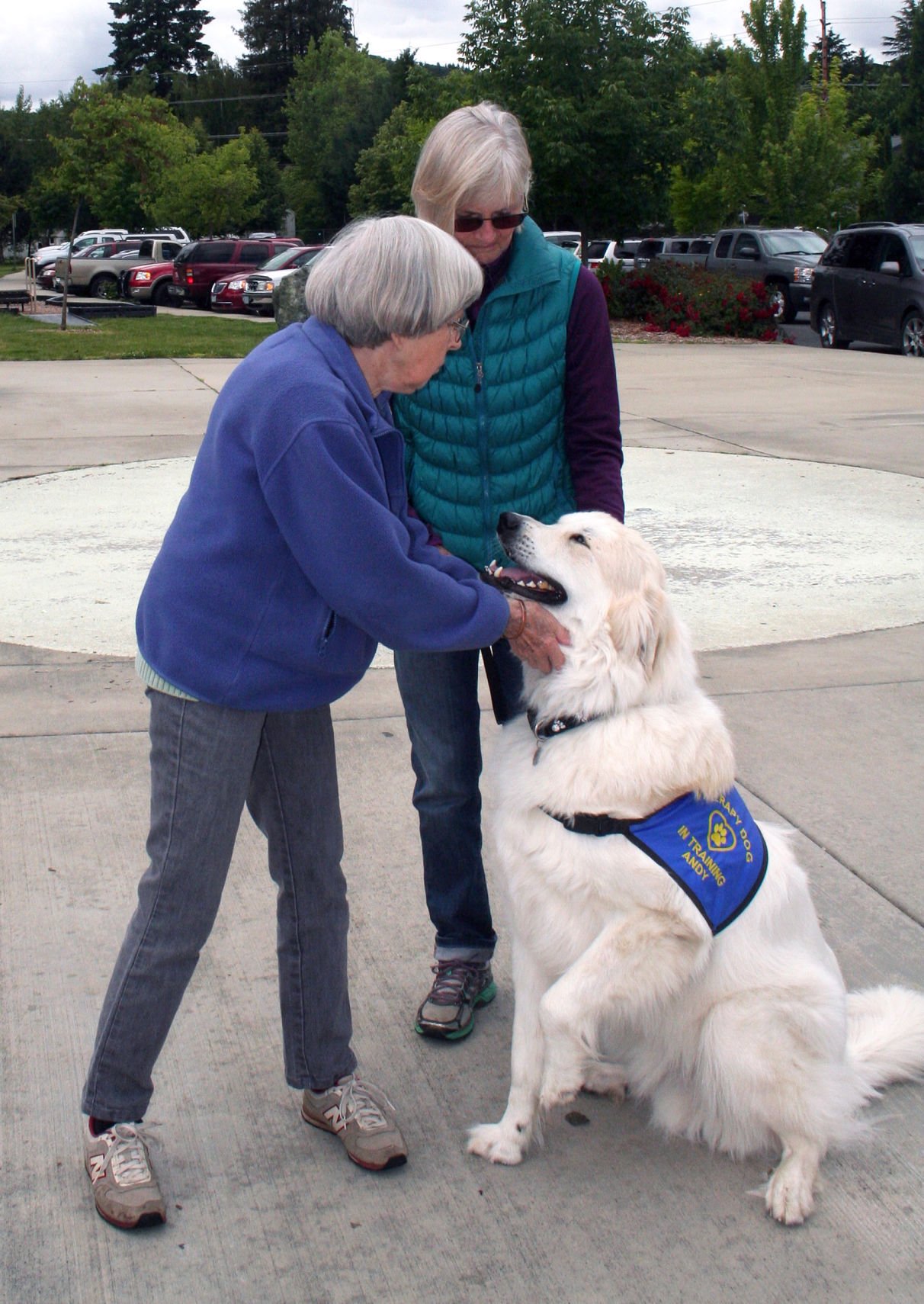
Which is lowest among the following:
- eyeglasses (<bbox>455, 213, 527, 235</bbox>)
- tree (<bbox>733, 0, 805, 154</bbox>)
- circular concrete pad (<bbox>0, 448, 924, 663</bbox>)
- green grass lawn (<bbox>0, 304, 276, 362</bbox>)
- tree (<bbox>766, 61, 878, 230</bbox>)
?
circular concrete pad (<bbox>0, 448, 924, 663</bbox>)

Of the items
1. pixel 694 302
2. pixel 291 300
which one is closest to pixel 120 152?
pixel 694 302

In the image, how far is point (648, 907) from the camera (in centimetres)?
248

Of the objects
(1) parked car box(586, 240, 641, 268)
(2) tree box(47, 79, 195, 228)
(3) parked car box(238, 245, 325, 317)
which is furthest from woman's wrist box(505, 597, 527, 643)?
(2) tree box(47, 79, 195, 228)

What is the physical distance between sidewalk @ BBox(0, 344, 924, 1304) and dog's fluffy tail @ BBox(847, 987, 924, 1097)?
6 cm

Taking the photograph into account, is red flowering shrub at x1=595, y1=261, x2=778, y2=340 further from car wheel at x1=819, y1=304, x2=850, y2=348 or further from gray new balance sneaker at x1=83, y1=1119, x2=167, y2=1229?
gray new balance sneaker at x1=83, y1=1119, x2=167, y2=1229

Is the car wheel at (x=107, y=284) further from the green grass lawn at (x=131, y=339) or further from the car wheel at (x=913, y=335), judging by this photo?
the car wheel at (x=913, y=335)

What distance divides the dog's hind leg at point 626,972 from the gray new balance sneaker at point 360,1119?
17.7 inches

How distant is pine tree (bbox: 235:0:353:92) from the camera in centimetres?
8800

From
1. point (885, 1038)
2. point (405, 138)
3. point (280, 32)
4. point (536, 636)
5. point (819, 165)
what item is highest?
point (280, 32)

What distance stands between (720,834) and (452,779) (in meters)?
0.83

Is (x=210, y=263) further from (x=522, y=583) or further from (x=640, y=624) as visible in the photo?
(x=640, y=624)

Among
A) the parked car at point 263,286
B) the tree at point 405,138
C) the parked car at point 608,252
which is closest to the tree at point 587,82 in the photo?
the tree at point 405,138

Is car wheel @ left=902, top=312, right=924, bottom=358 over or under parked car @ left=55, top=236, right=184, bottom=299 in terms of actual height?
under

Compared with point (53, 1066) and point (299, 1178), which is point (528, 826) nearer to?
point (299, 1178)
